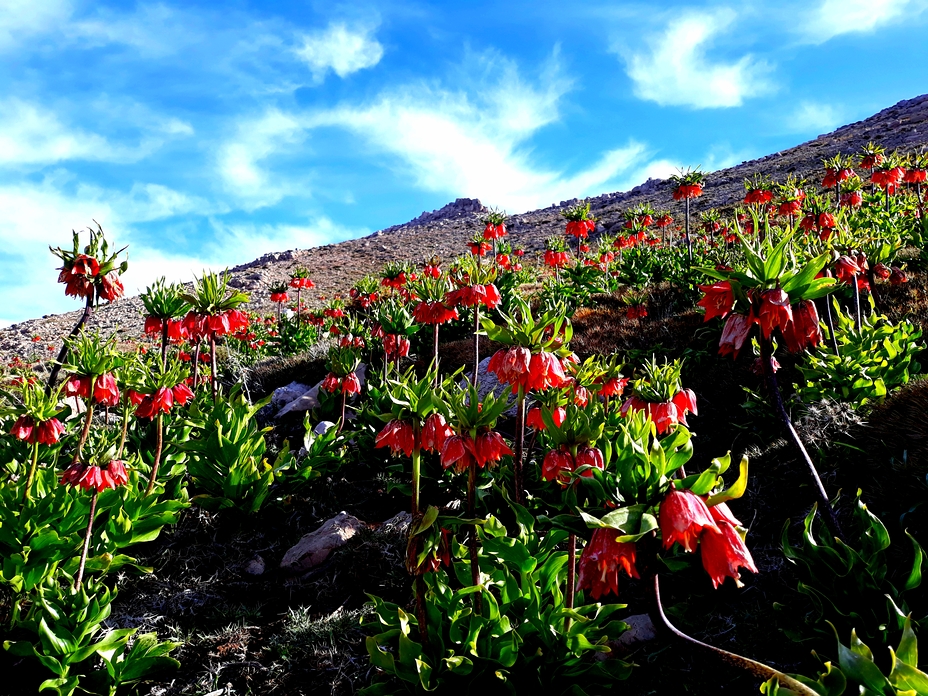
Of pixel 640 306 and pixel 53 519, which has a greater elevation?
pixel 640 306

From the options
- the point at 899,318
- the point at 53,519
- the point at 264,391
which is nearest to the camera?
the point at 53,519

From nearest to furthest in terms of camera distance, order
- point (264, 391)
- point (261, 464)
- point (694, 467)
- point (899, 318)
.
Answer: point (694, 467) < point (261, 464) < point (899, 318) < point (264, 391)

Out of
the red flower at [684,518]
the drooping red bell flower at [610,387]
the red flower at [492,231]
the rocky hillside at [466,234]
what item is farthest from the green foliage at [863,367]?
the rocky hillside at [466,234]

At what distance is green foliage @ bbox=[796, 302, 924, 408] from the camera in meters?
4.81

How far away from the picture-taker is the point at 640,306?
962 cm

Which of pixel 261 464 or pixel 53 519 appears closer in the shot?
pixel 53 519

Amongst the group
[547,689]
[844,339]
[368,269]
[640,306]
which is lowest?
[547,689]

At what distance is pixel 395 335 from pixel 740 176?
41.0m

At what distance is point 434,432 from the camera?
2771 mm

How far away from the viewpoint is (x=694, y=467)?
5.40 m

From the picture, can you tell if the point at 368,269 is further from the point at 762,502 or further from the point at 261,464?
the point at 762,502

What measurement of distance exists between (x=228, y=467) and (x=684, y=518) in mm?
4767

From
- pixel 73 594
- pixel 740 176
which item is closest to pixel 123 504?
pixel 73 594

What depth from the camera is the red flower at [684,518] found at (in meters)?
1.89
